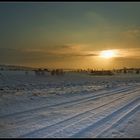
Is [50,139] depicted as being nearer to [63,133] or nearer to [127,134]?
[63,133]

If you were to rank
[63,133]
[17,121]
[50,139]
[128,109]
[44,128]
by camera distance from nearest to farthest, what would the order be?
1. [50,139]
2. [63,133]
3. [44,128]
4. [17,121]
5. [128,109]

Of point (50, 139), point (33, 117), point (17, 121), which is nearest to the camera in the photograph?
point (50, 139)

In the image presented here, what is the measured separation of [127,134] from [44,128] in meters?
2.23

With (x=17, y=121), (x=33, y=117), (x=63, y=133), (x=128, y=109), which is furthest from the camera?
(x=128, y=109)

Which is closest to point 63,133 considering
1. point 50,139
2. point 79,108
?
point 50,139

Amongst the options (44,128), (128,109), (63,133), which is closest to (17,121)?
(44,128)

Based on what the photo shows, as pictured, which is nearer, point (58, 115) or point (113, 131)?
point (113, 131)

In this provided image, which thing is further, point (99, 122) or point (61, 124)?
point (99, 122)

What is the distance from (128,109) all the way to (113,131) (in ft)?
13.5

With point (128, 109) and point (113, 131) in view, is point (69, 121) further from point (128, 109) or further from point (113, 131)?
point (128, 109)

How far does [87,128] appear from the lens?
25.4 ft

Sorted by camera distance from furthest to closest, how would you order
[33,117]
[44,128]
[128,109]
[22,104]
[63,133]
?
[22,104]
[128,109]
[33,117]
[44,128]
[63,133]

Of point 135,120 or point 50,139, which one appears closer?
point 50,139

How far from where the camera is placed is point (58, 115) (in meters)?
9.79
